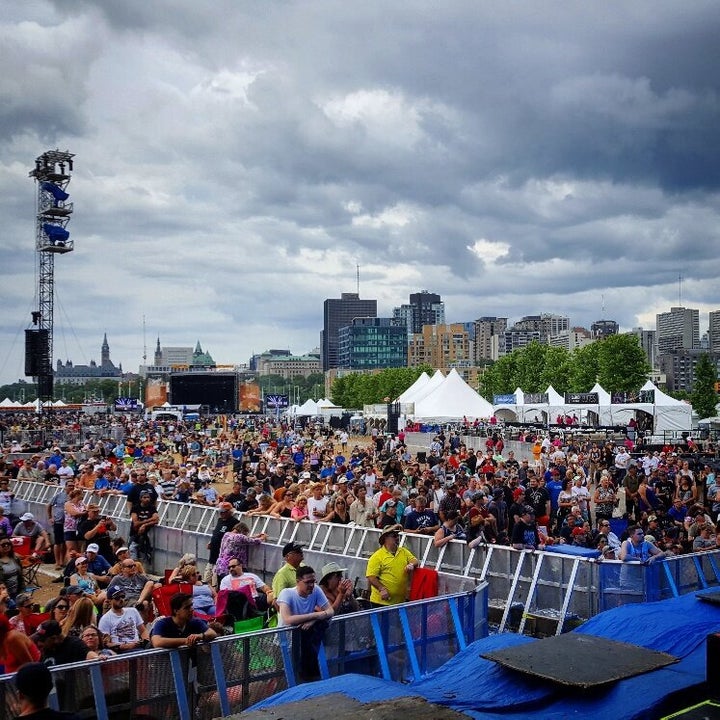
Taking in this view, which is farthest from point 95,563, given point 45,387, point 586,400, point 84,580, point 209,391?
point 209,391

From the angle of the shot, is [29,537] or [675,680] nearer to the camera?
[675,680]

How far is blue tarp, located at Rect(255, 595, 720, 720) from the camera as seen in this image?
5.66 meters

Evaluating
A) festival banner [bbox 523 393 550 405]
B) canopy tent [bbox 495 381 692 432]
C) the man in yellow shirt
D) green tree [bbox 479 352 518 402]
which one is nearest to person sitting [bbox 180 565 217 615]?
the man in yellow shirt

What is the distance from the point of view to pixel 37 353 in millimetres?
62344

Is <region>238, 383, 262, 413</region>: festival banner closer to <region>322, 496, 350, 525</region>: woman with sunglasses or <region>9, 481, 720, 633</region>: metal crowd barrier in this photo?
<region>322, 496, 350, 525</region>: woman with sunglasses

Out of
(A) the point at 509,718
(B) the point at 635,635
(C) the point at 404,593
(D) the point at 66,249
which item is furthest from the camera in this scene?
(D) the point at 66,249

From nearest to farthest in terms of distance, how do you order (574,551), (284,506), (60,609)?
(60,609) → (574,551) → (284,506)

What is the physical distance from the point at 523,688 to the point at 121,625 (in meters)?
4.39

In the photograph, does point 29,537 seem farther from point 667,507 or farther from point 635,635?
point 667,507

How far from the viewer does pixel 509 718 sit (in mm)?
5746

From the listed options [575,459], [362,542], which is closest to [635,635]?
[362,542]

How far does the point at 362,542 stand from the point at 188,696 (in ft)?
22.5

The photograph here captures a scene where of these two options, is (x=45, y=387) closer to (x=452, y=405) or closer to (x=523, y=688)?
(x=452, y=405)

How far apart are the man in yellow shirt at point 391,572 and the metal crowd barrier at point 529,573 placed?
639 millimetres
